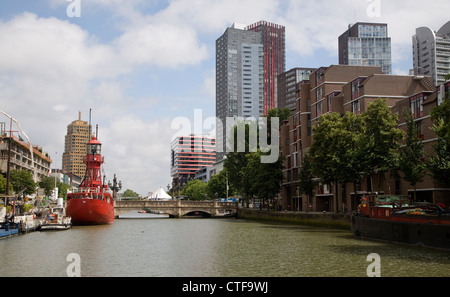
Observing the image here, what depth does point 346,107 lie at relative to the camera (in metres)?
77.8

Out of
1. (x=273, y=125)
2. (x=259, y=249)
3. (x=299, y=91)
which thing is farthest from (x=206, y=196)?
(x=259, y=249)

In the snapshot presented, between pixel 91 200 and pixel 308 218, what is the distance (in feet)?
112

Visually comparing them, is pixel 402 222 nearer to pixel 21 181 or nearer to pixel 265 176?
pixel 265 176

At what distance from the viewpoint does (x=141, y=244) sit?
44.7m

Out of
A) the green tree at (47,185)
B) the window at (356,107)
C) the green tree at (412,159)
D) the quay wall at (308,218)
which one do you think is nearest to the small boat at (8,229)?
the quay wall at (308,218)

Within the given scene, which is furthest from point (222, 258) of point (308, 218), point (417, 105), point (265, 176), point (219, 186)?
point (219, 186)

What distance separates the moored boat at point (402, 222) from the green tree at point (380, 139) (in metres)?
5.53

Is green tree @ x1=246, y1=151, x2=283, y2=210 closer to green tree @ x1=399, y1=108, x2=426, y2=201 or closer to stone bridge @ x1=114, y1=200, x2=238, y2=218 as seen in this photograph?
stone bridge @ x1=114, y1=200, x2=238, y2=218

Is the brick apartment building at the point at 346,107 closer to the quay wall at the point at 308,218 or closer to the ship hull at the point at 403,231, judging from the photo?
the quay wall at the point at 308,218

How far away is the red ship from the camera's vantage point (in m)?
76.4

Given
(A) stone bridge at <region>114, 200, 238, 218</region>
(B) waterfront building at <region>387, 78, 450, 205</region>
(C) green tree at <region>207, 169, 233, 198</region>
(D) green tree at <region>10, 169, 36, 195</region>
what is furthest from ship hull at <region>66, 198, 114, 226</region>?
(C) green tree at <region>207, 169, 233, 198</region>
